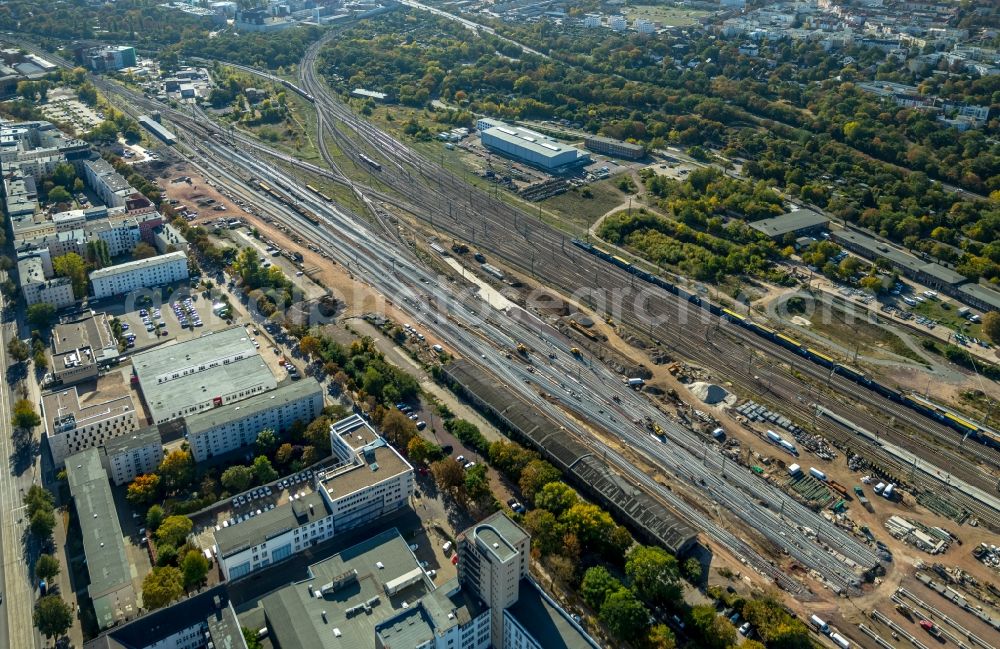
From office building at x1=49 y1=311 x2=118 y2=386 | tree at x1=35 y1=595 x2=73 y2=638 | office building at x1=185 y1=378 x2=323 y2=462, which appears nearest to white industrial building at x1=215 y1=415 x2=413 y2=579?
office building at x1=185 y1=378 x2=323 y2=462

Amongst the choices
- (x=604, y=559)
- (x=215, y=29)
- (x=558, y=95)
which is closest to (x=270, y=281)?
(x=604, y=559)

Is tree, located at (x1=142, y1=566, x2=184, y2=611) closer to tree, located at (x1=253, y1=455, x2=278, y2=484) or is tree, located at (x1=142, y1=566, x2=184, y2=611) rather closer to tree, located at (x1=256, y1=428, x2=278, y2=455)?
tree, located at (x1=253, y1=455, x2=278, y2=484)

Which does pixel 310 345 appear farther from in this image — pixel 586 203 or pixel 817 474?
pixel 586 203

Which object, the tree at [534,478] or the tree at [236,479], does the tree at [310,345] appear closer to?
the tree at [236,479]

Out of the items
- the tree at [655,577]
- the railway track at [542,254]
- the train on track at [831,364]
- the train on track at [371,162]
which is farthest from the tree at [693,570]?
the train on track at [371,162]

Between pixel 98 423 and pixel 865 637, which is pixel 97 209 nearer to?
pixel 98 423

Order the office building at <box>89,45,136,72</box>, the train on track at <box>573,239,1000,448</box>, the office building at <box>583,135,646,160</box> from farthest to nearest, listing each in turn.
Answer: the office building at <box>89,45,136,72</box> → the office building at <box>583,135,646,160</box> → the train on track at <box>573,239,1000,448</box>
